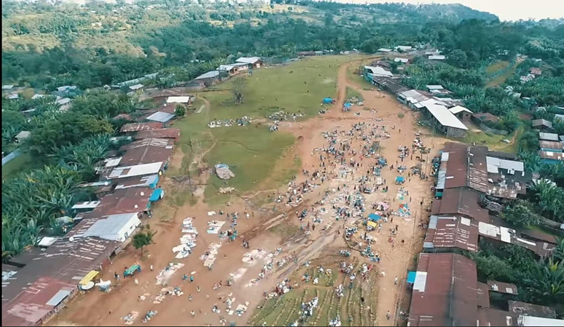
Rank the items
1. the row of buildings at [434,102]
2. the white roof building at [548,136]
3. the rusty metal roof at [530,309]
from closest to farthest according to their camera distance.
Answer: the rusty metal roof at [530,309] < the white roof building at [548,136] < the row of buildings at [434,102]

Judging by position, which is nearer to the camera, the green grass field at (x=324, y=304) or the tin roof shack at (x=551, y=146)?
the green grass field at (x=324, y=304)

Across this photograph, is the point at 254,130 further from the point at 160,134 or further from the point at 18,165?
the point at 18,165

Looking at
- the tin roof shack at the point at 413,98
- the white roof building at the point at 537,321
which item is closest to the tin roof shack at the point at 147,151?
the white roof building at the point at 537,321

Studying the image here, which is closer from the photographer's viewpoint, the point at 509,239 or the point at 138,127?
the point at 509,239

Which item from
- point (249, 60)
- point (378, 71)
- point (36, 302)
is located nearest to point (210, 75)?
point (249, 60)

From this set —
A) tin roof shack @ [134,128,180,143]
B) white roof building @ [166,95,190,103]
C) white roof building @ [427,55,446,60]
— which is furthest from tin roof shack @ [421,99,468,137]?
white roof building @ [166,95,190,103]

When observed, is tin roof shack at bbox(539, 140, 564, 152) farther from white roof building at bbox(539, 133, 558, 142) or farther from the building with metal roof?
the building with metal roof

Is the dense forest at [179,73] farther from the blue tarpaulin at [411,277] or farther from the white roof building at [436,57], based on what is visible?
the blue tarpaulin at [411,277]
